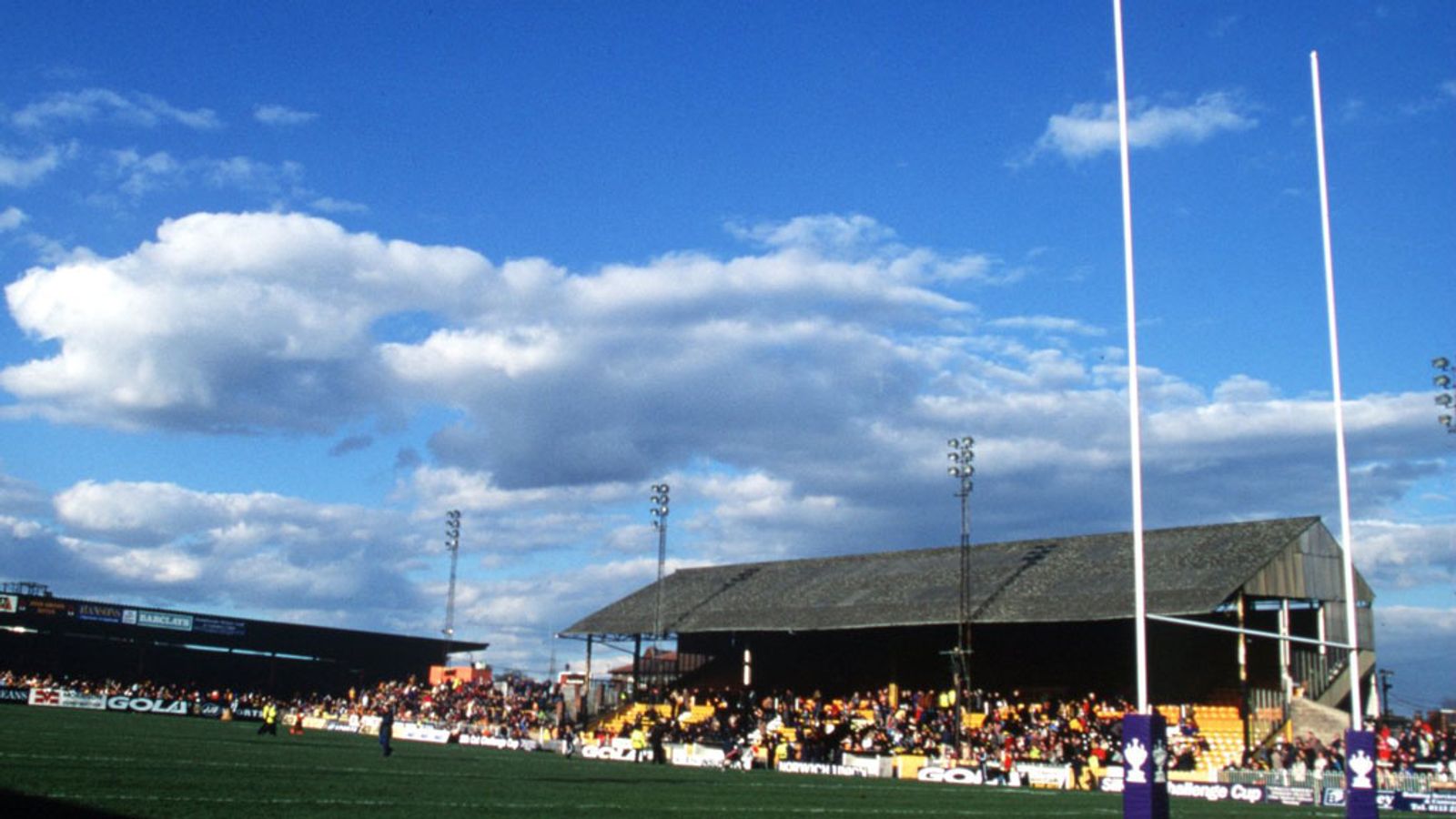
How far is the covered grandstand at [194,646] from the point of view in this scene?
73688 millimetres

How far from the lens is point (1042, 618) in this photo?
4547 cm

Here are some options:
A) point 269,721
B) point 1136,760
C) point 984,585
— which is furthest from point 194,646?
point 1136,760

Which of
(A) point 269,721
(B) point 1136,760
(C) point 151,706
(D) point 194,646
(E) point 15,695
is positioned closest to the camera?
(B) point 1136,760

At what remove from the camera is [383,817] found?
1606cm

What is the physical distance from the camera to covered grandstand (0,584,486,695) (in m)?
73.7

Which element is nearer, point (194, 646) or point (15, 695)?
point (15, 695)

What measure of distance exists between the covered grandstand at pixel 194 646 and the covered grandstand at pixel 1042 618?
74.7 feet

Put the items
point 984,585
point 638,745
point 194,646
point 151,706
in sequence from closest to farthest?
point 638,745
point 984,585
point 151,706
point 194,646

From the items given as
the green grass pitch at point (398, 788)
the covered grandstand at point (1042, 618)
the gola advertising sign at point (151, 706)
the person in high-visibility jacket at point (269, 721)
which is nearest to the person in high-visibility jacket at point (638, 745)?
the green grass pitch at point (398, 788)

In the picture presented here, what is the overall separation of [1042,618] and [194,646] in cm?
5370

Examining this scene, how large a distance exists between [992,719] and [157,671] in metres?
54.1

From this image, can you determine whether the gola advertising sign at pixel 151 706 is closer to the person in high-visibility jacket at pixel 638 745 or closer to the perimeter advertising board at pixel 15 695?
the perimeter advertising board at pixel 15 695

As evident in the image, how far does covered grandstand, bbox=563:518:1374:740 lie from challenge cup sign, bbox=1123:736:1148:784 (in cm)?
2534

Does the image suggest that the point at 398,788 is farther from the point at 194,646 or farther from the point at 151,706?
the point at 194,646
